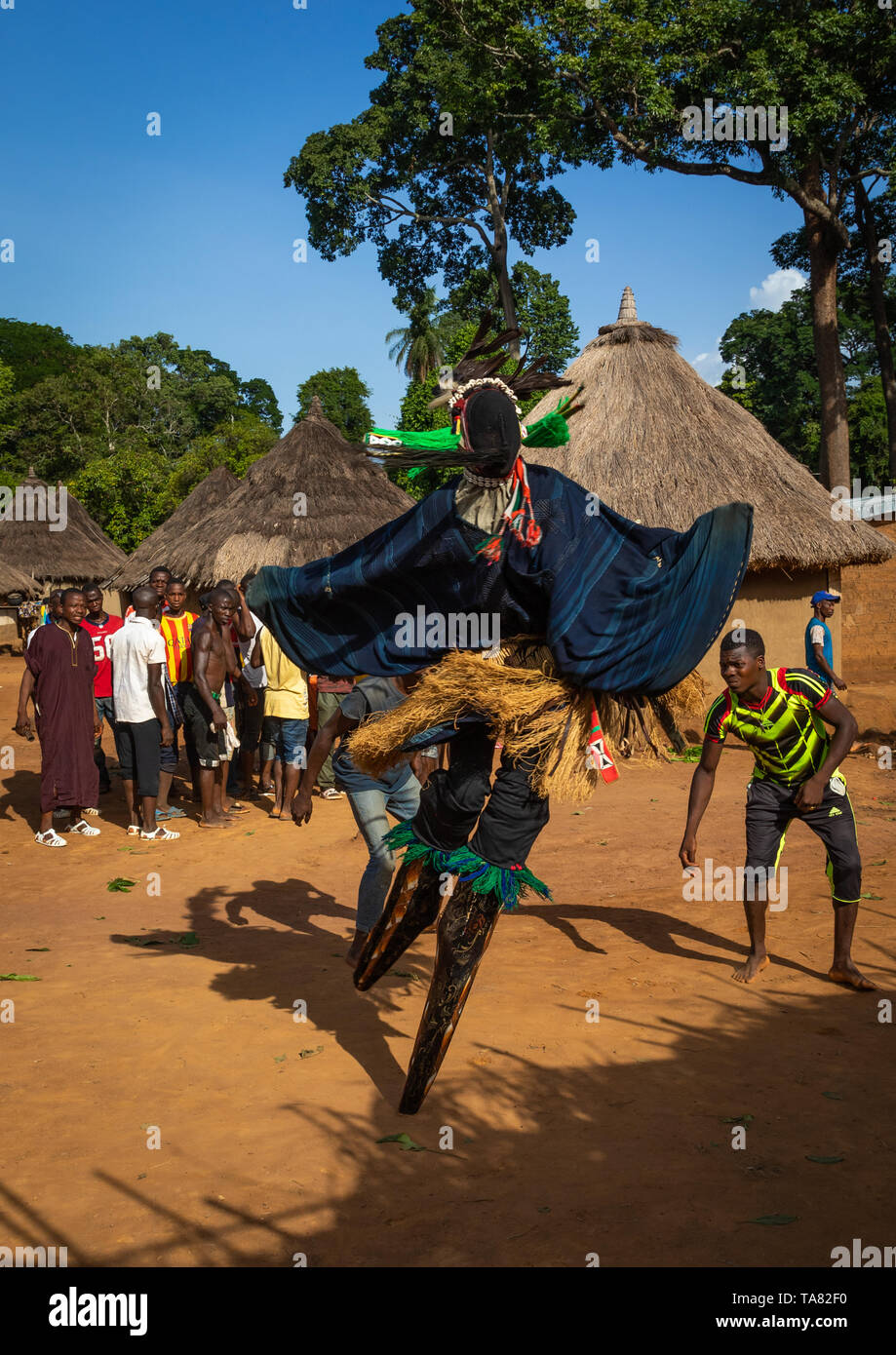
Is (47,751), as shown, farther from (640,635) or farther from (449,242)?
(449,242)

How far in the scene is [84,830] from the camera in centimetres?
904

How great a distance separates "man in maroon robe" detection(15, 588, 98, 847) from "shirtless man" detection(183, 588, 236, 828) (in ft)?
2.91

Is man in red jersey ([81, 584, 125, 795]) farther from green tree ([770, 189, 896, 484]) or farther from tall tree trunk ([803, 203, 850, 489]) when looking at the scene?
green tree ([770, 189, 896, 484])

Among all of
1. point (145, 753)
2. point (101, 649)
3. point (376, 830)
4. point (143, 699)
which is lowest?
point (376, 830)

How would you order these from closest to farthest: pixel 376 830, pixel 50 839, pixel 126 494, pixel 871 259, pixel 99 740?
pixel 376 830
pixel 50 839
pixel 99 740
pixel 871 259
pixel 126 494

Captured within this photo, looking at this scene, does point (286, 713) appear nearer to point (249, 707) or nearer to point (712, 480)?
point (249, 707)

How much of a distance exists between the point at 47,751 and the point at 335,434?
10.2m

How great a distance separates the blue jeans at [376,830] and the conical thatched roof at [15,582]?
996 inches

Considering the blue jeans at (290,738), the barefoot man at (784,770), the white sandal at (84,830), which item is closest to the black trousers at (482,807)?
the barefoot man at (784,770)

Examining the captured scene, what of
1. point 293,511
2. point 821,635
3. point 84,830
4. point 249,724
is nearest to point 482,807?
point 84,830

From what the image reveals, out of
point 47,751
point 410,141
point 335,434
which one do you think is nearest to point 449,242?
point 410,141

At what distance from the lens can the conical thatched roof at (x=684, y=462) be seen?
13.0 m

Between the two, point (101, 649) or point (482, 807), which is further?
point (101, 649)

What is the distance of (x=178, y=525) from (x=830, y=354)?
13.0m
